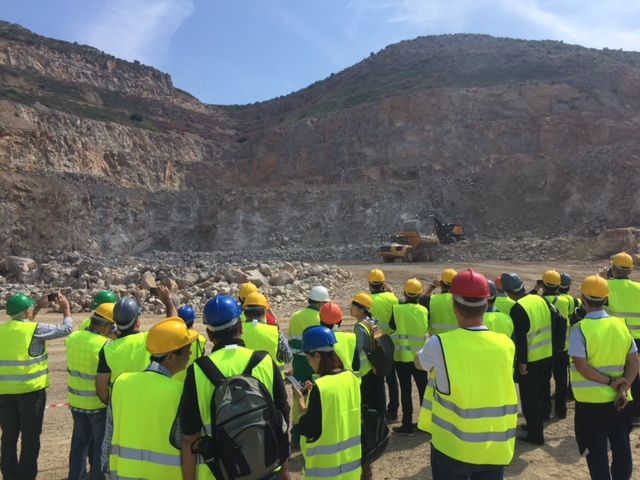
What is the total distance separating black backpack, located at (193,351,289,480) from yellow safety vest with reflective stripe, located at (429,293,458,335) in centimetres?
345

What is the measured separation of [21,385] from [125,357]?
4.74ft

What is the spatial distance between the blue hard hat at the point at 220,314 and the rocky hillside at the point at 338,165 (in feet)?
87.1

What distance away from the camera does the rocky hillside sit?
31.1 meters

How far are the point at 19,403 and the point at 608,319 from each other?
491 centimetres

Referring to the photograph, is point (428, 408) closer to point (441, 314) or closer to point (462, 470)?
point (462, 470)

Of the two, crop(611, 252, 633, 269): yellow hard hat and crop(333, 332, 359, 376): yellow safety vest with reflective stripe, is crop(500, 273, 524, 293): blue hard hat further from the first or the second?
crop(333, 332, 359, 376): yellow safety vest with reflective stripe

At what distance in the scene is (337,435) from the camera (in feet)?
9.25

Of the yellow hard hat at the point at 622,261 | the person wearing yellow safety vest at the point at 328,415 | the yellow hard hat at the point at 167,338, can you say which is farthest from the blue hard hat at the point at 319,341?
the yellow hard hat at the point at 622,261

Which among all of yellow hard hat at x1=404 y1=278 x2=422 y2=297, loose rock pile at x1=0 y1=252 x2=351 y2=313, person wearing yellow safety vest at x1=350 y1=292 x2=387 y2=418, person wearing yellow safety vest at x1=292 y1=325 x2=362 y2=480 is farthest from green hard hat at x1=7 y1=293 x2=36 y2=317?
loose rock pile at x1=0 y1=252 x2=351 y2=313

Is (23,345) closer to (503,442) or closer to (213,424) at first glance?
(213,424)

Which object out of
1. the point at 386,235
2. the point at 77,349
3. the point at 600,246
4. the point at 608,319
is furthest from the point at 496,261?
the point at 77,349

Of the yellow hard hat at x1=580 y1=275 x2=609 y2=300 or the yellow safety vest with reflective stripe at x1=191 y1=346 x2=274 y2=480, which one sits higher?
the yellow hard hat at x1=580 y1=275 x2=609 y2=300

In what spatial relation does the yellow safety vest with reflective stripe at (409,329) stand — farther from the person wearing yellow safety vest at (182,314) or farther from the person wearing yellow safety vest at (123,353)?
the person wearing yellow safety vest at (123,353)

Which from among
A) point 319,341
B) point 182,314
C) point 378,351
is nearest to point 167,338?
point 319,341
